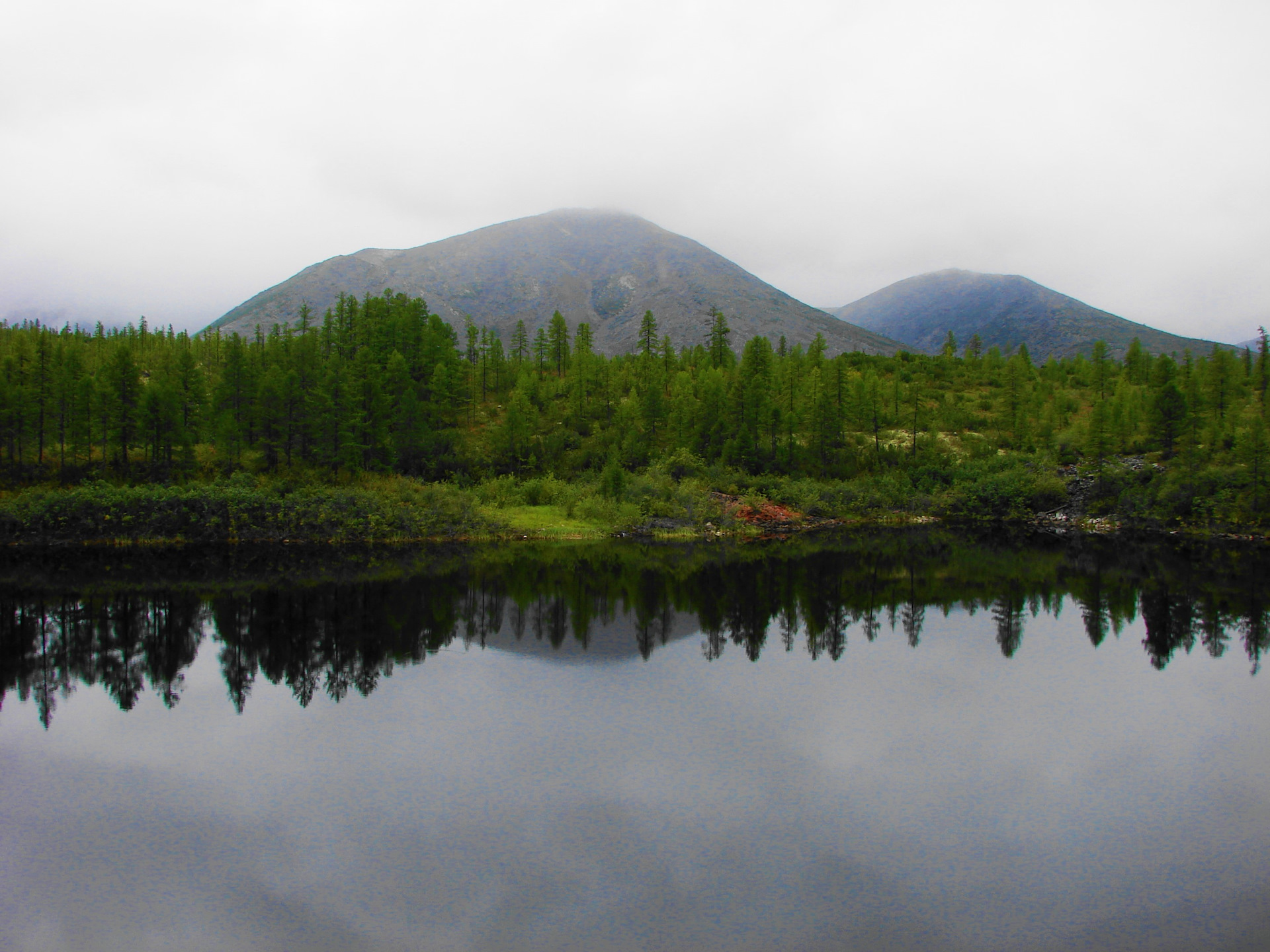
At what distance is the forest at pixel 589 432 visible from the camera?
153 feet

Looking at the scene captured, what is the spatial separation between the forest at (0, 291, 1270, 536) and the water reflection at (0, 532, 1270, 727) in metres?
12.1

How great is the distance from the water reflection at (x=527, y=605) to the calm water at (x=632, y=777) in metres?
0.21

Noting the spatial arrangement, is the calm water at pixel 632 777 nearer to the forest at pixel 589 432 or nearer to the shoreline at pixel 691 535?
the shoreline at pixel 691 535

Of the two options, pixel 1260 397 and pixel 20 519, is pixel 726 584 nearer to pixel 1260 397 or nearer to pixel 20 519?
pixel 20 519

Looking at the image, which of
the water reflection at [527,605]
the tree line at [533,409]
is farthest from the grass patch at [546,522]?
the tree line at [533,409]

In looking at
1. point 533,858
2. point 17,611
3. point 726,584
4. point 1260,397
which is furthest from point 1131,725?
point 1260,397

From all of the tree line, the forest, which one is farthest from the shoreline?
the tree line

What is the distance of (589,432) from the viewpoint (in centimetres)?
6469

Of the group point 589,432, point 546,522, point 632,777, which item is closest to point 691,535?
point 546,522

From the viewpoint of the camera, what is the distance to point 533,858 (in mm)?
9586

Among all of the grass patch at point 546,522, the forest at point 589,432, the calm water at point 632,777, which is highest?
the forest at point 589,432

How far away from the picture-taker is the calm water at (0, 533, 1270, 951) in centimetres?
851

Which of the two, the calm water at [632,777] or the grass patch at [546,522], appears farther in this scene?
the grass patch at [546,522]

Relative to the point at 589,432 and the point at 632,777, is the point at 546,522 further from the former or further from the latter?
the point at 632,777
